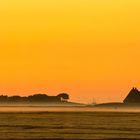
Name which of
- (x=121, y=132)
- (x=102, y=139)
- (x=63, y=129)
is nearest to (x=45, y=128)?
(x=63, y=129)

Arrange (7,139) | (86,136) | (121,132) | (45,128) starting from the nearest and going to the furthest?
(7,139)
(86,136)
(121,132)
(45,128)

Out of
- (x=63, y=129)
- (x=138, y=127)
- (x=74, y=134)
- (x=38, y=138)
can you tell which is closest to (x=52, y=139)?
(x=38, y=138)

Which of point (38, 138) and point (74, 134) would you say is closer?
point (38, 138)

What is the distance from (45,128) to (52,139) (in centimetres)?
1804

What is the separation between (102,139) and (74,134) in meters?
7.23

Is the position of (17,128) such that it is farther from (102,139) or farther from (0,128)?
(102,139)

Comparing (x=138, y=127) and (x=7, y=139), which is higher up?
(x=138, y=127)

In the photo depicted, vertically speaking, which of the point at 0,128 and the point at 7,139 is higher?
the point at 0,128

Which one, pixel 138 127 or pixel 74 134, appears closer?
pixel 74 134

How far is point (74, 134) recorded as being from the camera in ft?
292

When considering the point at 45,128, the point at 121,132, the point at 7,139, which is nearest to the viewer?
the point at 7,139

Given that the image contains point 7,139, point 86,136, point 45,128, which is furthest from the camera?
point 45,128

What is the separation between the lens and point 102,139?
270 feet

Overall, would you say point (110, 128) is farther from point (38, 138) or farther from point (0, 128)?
point (38, 138)
